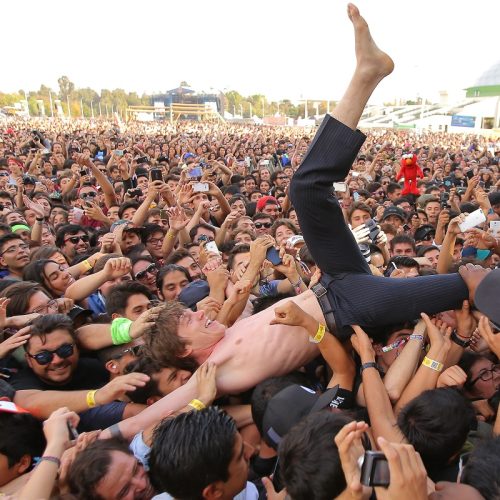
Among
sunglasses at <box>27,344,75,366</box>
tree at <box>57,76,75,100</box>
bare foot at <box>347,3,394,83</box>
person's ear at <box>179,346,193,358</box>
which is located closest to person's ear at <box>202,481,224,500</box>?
person's ear at <box>179,346,193,358</box>

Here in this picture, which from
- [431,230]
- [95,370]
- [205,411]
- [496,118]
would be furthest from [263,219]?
[496,118]

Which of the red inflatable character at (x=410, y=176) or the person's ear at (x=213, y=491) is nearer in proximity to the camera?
the person's ear at (x=213, y=491)

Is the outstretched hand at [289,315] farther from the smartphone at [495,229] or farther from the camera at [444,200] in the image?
the camera at [444,200]

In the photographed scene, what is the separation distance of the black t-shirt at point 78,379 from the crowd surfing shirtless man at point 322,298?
23.3 inches

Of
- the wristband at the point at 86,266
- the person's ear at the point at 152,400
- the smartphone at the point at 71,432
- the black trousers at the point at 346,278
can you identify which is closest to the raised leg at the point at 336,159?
the black trousers at the point at 346,278

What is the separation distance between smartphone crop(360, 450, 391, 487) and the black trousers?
0.98 metres

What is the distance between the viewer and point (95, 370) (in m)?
2.68

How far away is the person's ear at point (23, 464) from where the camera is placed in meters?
1.97

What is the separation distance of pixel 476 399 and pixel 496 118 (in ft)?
185

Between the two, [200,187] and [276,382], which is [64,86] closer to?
[200,187]

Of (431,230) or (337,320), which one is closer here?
(337,320)

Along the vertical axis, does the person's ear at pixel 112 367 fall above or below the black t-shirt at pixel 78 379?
above

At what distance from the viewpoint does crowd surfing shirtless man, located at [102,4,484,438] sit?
2.06 meters

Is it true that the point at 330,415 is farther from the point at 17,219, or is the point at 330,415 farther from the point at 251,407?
the point at 17,219
